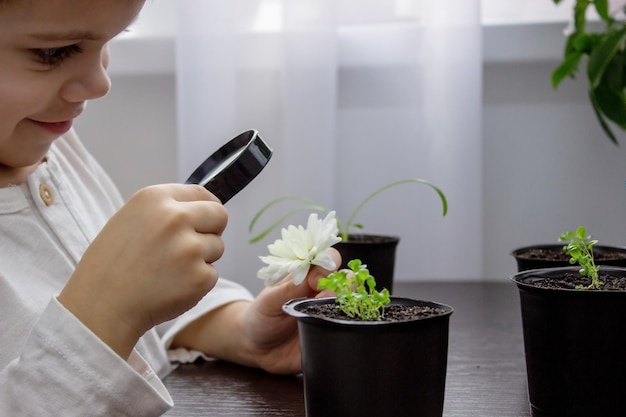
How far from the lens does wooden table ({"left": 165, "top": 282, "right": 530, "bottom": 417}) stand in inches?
18.7

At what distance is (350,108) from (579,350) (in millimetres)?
926

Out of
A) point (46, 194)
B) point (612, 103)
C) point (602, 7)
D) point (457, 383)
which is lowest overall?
point (457, 383)

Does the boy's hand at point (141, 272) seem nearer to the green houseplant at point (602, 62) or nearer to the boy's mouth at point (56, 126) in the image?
the boy's mouth at point (56, 126)

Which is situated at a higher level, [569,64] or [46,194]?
[569,64]

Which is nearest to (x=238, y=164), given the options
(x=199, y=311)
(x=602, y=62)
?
(x=199, y=311)

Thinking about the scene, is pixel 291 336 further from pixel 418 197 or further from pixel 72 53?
pixel 418 197

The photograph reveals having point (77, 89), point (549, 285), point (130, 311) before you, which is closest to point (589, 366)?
point (549, 285)

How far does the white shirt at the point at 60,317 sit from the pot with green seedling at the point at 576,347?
0.22m

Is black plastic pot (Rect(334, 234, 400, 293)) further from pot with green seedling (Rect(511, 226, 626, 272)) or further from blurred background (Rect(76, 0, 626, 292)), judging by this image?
blurred background (Rect(76, 0, 626, 292))

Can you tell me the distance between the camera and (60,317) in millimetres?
428

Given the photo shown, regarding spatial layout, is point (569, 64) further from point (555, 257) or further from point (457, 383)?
point (457, 383)

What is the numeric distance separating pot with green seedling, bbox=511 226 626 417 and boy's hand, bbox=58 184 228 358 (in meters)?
0.19

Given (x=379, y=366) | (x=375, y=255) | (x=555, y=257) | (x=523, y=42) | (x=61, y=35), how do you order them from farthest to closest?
(x=523, y=42), (x=375, y=255), (x=555, y=257), (x=61, y=35), (x=379, y=366)

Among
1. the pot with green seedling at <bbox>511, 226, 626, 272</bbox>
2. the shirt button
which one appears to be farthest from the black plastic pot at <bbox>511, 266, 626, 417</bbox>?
the shirt button
